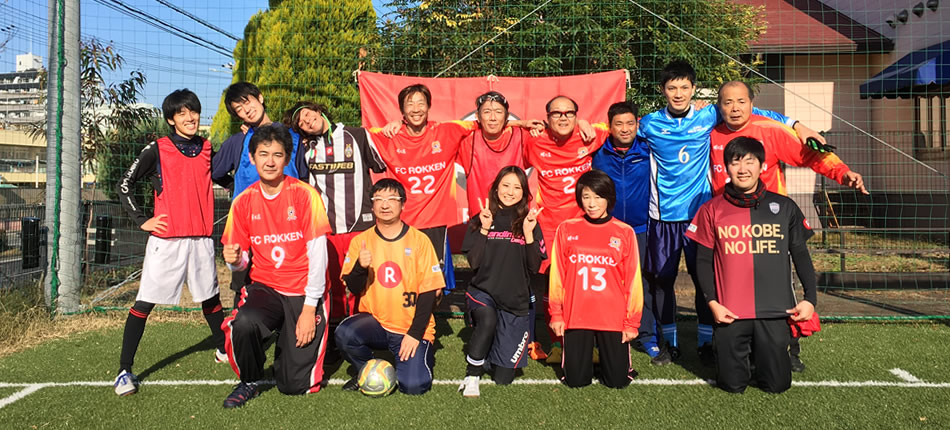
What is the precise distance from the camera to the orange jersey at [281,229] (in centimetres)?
333

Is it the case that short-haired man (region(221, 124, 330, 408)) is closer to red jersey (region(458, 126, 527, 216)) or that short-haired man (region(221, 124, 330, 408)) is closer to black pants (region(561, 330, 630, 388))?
red jersey (region(458, 126, 527, 216))

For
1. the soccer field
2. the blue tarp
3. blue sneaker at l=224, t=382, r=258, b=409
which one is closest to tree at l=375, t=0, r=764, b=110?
the blue tarp

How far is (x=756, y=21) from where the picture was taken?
10.5 metres

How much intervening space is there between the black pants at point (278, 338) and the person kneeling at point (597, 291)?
1.40 m

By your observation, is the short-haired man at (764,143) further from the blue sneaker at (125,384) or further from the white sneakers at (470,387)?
the blue sneaker at (125,384)

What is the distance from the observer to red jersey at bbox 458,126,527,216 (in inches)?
160

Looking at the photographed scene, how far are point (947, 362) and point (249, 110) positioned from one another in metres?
4.90

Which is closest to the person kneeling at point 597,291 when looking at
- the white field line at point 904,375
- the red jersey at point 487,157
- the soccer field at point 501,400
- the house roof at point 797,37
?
the soccer field at point 501,400

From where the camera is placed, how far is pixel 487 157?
→ 407 centimetres

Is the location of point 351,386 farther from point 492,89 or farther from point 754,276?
point 492,89

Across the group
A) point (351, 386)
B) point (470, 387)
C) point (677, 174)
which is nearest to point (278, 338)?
point (351, 386)

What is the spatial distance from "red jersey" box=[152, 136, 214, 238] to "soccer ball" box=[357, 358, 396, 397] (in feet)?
4.77

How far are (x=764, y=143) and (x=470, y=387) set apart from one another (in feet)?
8.08

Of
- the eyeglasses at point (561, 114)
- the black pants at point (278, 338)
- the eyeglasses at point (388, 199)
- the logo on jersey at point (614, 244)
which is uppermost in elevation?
the eyeglasses at point (561, 114)
